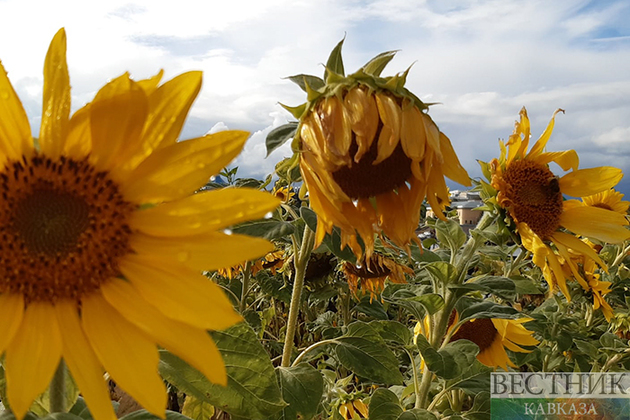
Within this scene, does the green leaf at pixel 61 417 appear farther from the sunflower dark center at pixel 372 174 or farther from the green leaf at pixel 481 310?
the green leaf at pixel 481 310

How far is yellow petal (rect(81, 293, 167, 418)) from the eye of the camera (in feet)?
1.73

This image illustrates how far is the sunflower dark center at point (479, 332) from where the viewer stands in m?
1.82

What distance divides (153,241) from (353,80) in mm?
465

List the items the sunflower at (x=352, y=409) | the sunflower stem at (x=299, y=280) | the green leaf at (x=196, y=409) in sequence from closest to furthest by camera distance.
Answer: the green leaf at (x=196, y=409)
the sunflower stem at (x=299, y=280)
the sunflower at (x=352, y=409)

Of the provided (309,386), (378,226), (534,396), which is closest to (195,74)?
(378,226)

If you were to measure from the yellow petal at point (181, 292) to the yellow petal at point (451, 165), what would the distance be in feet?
1.84

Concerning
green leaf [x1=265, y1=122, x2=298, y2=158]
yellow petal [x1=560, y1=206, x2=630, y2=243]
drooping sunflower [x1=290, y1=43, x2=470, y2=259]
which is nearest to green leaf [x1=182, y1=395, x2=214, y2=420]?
drooping sunflower [x1=290, y1=43, x2=470, y2=259]

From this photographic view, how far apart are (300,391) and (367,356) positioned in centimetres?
26

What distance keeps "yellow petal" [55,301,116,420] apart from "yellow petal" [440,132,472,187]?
66 cm

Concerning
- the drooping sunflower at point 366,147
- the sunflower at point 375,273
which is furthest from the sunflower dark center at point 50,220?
the sunflower at point 375,273

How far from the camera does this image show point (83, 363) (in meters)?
0.57

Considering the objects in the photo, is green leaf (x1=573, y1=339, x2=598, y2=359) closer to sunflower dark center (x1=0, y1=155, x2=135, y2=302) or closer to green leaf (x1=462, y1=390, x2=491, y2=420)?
green leaf (x1=462, y1=390, x2=491, y2=420)

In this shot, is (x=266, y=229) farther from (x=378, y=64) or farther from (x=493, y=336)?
(x=493, y=336)

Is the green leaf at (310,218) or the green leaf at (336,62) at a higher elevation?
the green leaf at (336,62)
